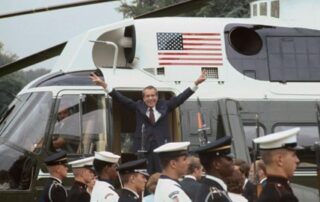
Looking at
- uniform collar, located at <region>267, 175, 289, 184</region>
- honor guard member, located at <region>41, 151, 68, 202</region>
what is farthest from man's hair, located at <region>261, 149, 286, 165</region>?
honor guard member, located at <region>41, 151, 68, 202</region>

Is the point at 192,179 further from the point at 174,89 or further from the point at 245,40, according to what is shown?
the point at 245,40

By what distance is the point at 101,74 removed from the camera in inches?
464

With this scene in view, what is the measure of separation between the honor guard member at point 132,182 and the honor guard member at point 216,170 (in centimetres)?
126

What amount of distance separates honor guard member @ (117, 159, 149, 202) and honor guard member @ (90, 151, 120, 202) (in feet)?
1.25

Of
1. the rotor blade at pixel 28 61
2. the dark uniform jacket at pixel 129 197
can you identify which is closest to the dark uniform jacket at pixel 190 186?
the dark uniform jacket at pixel 129 197

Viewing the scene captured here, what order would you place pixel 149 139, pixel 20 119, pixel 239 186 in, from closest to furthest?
pixel 239 186
pixel 149 139
pixel 20 119

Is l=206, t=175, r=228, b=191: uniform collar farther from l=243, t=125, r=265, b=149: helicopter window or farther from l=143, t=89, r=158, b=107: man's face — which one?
l=243, t=125, r=265, b=149: helicopter window

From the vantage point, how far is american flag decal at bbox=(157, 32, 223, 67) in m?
12.1

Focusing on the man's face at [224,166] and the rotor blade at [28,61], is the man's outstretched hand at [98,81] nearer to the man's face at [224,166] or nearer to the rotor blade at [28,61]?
the rotor blade at [28,61]

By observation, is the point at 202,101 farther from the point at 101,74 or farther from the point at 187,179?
the point at 187,179

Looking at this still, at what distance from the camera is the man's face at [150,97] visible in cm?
1079

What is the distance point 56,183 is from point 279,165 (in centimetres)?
359

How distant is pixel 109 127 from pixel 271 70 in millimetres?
2431

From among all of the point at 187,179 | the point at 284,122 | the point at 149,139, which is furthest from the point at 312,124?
the point at 187,179
